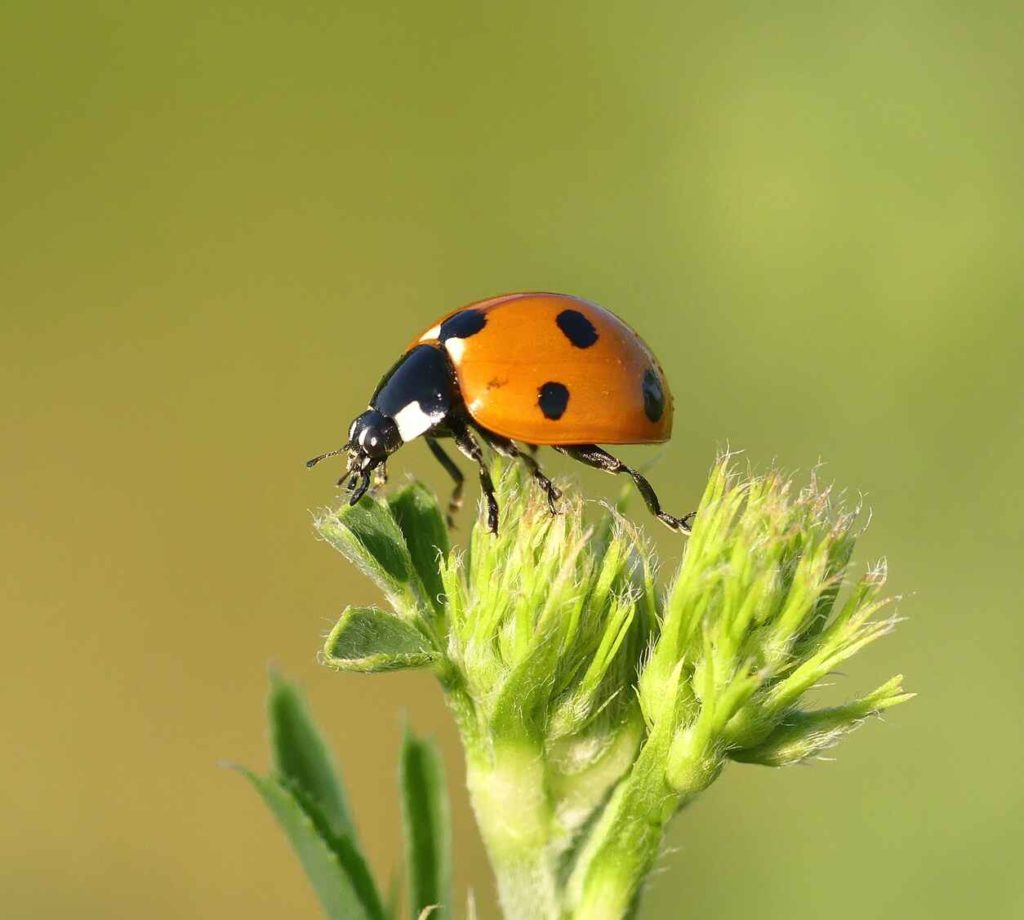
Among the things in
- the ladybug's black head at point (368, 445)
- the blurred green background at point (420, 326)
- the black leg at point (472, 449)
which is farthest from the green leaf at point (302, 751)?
the blurred green background at point (420, 326)

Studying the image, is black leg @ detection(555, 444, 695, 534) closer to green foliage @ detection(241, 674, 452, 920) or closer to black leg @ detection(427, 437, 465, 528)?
black leg @ detection(427, 437, 465, 528)

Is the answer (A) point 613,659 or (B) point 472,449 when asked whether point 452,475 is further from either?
(A) point 613,659

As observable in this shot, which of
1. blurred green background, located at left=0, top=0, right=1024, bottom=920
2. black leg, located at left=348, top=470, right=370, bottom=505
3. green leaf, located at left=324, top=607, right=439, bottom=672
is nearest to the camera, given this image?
green leaf, located at left=324, top=607, right=439, bottom=672

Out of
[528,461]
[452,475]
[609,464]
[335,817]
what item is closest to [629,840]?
[335,817]

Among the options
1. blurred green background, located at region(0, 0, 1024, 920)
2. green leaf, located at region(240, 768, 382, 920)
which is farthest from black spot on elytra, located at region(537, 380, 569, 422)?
blurred green background, located at region(0, 0, 1024, 920)

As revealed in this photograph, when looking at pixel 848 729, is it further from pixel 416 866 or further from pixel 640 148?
pixel 640 148

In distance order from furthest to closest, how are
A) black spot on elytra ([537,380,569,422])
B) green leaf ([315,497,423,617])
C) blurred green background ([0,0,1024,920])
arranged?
blurred green background ([0,0,1024,920])
black spot on elytra ([537,380,569,422])
green leaf ([315,497,423,617])

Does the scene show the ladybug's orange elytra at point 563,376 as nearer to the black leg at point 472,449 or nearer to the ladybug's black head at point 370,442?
the black leg at point 472,449
